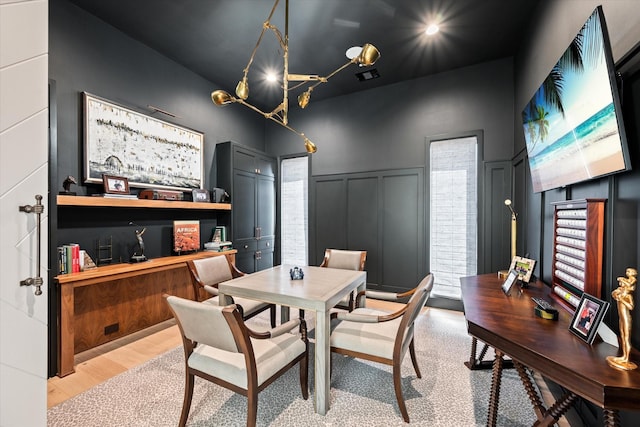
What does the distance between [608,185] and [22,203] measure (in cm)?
293

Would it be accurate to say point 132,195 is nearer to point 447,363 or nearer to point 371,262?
point 371,262

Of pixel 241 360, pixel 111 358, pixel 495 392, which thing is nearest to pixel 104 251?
pixel 111 358

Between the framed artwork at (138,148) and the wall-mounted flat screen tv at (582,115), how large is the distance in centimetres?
391

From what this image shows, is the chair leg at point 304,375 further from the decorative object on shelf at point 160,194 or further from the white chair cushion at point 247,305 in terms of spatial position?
the decorative object on shelf at point 160,194

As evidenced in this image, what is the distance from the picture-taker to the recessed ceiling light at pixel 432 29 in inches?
114

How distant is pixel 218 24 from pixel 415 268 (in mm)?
3984

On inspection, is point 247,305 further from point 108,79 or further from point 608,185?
point 108,79

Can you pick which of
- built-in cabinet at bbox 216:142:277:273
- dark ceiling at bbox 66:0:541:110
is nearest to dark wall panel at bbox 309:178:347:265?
built-in cabinet at bbox 216:142:277:273

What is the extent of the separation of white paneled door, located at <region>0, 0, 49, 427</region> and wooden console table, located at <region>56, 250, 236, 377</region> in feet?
3.72

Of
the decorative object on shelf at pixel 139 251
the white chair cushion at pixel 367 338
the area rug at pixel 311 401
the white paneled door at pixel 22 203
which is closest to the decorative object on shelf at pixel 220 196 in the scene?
the decorative object on shelf at pixel 139 251

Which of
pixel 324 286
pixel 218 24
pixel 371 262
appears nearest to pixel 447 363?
pixel 324 286

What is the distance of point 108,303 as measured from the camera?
110 inches

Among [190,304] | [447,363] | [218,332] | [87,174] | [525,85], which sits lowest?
[447,363]

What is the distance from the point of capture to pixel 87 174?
2691mm
